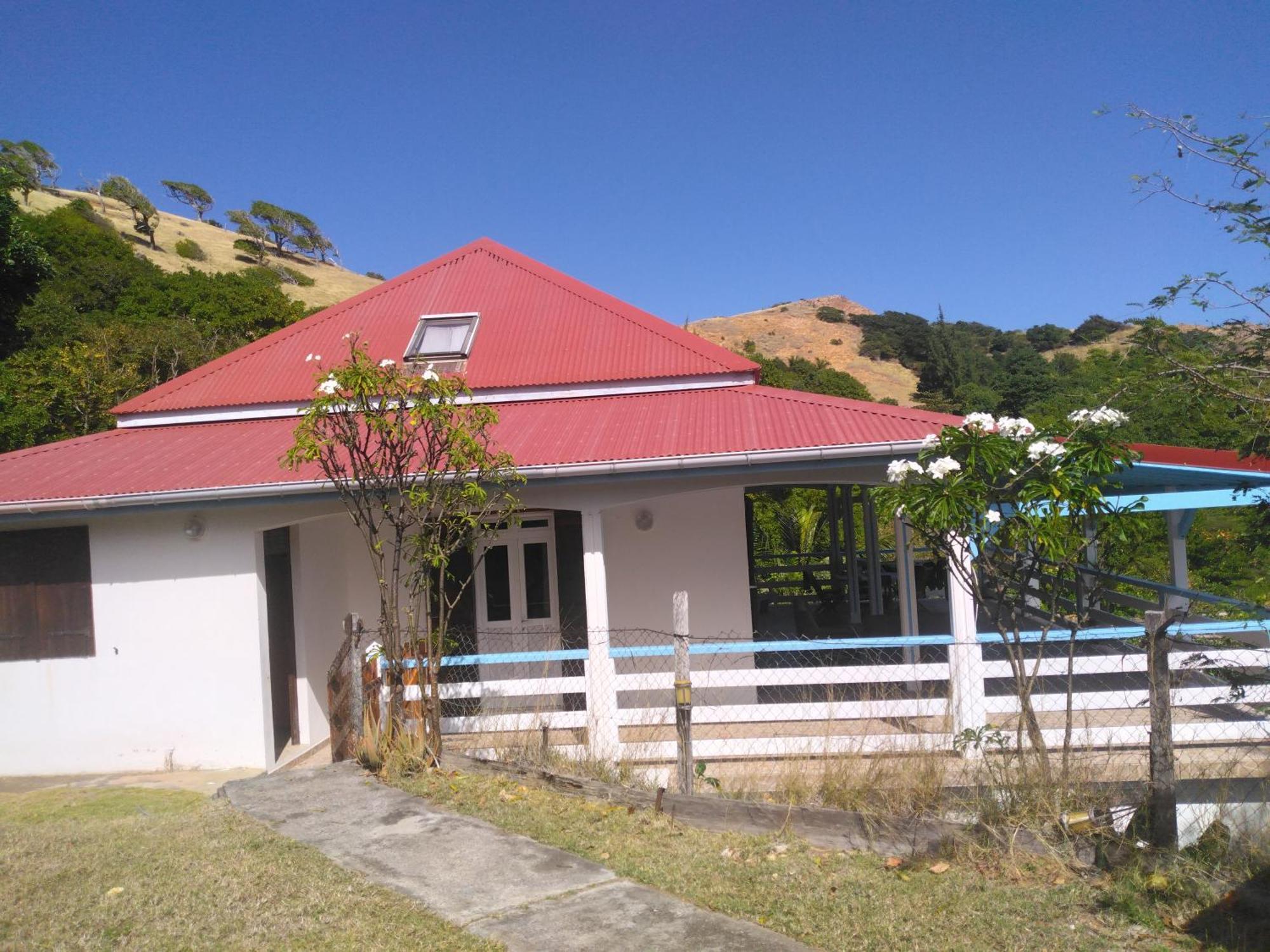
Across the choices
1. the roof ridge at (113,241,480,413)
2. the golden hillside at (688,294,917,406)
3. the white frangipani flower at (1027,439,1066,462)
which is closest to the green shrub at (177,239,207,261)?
the golden hillside at (688,294,917,406)

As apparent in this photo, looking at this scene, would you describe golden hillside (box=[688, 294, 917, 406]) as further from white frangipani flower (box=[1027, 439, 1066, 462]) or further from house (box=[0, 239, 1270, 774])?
white frangipani flower (box=[1027, 439, 1066, 462])

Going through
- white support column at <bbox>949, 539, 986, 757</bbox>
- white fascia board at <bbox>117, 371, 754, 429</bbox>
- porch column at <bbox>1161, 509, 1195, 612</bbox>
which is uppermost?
white fascia board at <bbox>117, 371, 754, 429</bbox>

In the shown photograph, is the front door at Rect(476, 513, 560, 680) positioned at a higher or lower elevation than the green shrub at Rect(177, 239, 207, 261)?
lower

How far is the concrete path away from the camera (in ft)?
15.5

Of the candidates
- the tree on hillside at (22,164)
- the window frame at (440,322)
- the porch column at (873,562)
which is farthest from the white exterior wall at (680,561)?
the tree on hillside at (22,164)

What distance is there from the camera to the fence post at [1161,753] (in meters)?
5.12

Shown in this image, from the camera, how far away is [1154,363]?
5.39 meters

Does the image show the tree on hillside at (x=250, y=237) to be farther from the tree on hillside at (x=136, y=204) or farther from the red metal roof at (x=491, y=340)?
the red metal roof at (x=491, y=340)

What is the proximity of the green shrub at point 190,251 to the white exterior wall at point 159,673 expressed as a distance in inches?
2509

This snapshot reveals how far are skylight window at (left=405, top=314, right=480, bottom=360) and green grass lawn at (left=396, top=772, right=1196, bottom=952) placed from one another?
7127mm

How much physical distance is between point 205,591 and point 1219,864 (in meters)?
8.79

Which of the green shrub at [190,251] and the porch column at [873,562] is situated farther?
the green shrub at [190,251]

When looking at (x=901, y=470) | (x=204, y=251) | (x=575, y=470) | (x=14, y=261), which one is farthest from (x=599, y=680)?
(x=204, y=251)

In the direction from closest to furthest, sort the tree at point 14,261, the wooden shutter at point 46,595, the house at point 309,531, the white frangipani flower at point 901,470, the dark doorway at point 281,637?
the white frangipani flower at point 901,470 < the house at point 309,531 < the wooden shutter at point 46,595 < the dark doorway at point 281,637 < the tree at point 14,261
